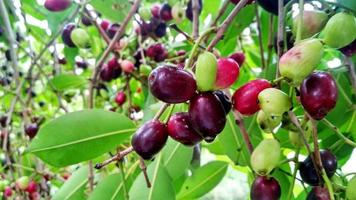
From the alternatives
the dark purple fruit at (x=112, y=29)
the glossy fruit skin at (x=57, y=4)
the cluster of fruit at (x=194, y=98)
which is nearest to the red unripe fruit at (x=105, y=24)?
the dark purple fruit at (x=112, y=29)

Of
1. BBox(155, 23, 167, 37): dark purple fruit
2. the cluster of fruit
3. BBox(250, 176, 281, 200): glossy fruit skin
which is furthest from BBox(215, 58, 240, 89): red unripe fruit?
BBox(155, 23, 167, 37): dark purple fruit

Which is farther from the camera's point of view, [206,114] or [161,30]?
[161,30]

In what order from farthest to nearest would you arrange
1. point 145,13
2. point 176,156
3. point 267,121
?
point 145,13, point 176,156, point 267,121

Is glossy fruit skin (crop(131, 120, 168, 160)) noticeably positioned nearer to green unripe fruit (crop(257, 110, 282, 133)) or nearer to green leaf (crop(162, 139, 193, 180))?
green unripe fruit (crop(257, 110, 282, 133))

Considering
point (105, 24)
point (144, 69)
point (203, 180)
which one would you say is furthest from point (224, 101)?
point (105, 24)

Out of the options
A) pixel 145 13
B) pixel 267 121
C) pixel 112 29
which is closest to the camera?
pixel 267 121

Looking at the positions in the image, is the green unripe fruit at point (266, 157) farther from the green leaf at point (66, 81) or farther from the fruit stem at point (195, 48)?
the green leaf at point (66, 81)

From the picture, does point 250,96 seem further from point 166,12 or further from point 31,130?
point 31,130

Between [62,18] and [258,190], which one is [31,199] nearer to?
[62,18]
